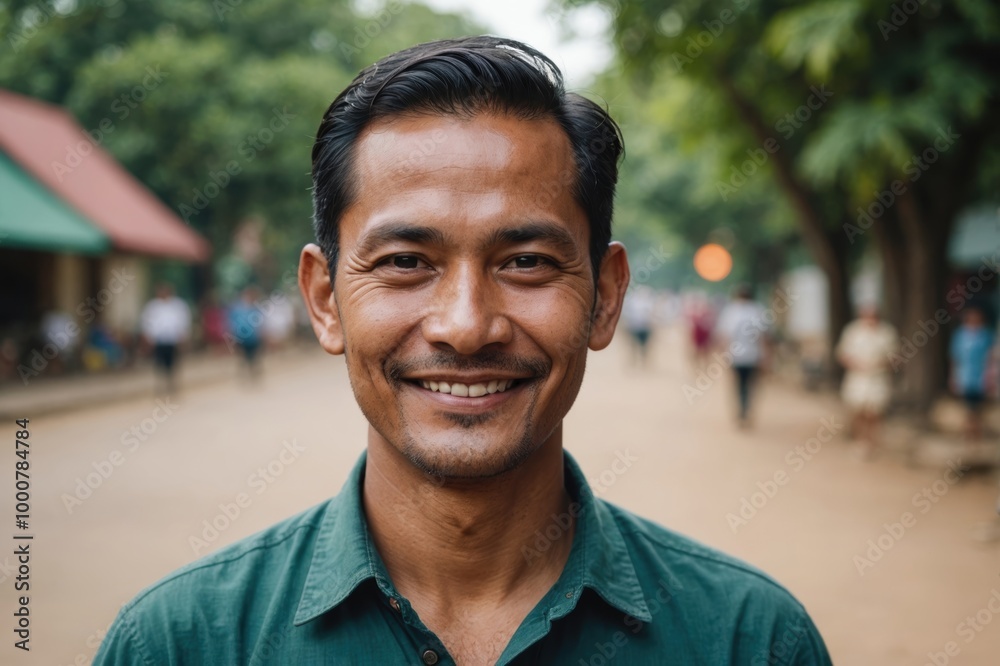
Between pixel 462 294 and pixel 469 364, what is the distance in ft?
0.46

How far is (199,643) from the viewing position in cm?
175

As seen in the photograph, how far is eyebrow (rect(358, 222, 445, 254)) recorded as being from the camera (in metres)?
1.79

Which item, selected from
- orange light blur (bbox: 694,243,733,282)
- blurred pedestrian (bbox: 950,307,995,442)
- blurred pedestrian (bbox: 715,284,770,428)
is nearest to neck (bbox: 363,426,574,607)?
blurred pedestrian (bbox: 950,307,995,442)

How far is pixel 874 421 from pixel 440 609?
33.4ft

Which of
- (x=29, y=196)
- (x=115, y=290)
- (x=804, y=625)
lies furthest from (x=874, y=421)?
(x=115, y=290)

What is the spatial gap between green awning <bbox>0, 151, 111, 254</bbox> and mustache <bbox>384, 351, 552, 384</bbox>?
603 inches

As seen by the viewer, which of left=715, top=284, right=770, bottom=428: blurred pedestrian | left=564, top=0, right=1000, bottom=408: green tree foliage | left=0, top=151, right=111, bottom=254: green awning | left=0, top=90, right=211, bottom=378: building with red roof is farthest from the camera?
left=0, top=90, right=211, bottom=378: building with red roof

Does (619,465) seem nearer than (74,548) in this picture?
No

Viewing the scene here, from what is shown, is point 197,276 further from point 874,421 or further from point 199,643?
point 199,643

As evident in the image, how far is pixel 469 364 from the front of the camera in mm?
1760

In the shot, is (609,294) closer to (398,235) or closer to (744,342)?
(398,235)

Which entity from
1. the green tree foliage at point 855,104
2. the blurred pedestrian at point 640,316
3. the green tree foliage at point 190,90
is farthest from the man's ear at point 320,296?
the green tree foliage at point 190,90

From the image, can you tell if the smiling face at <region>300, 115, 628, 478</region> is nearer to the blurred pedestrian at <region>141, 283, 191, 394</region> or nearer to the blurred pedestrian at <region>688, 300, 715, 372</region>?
the blurred pedestrian at <region>141, 283, 191, 394</region>

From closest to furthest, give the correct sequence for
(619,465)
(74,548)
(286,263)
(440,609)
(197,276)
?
(440,609), (74,548), (619,465), (197,276), (286,263)
